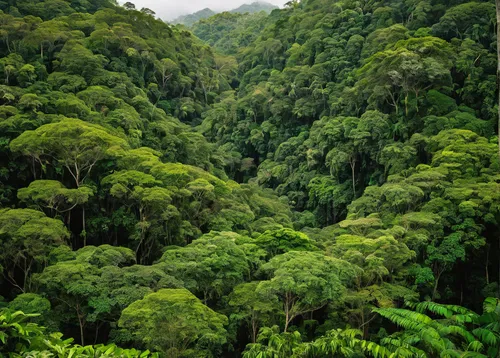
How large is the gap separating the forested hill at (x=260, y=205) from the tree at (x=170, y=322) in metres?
0.05

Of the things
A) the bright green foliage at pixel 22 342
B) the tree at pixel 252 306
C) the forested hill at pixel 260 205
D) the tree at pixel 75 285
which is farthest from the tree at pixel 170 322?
the bright green foliage at pixel 22 342

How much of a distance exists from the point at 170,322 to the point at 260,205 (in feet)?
46.9

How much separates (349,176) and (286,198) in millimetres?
4640

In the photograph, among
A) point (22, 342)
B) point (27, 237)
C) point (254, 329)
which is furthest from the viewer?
point (254, 329)

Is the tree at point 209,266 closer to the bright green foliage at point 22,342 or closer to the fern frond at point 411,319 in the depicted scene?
the fern frond at point 411,319

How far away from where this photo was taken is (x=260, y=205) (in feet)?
82.1

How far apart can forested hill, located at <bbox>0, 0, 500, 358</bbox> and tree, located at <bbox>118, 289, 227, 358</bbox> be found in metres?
0.05

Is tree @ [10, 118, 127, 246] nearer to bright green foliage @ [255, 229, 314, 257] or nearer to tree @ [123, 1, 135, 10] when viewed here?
bright green foliage @ [255, 229, 314, 257]

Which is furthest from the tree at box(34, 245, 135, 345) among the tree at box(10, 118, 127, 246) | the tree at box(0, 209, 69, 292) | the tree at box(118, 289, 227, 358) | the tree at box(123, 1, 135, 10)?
the tree at box(123, 1, 135, 10)

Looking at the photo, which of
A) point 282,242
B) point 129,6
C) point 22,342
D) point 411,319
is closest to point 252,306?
point 282,242

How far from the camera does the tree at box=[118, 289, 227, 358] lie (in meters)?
11.1

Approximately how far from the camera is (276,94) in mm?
38906

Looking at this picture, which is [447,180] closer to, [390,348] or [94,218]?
[390,348]

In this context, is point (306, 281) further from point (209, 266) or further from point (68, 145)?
point (68, 145)
